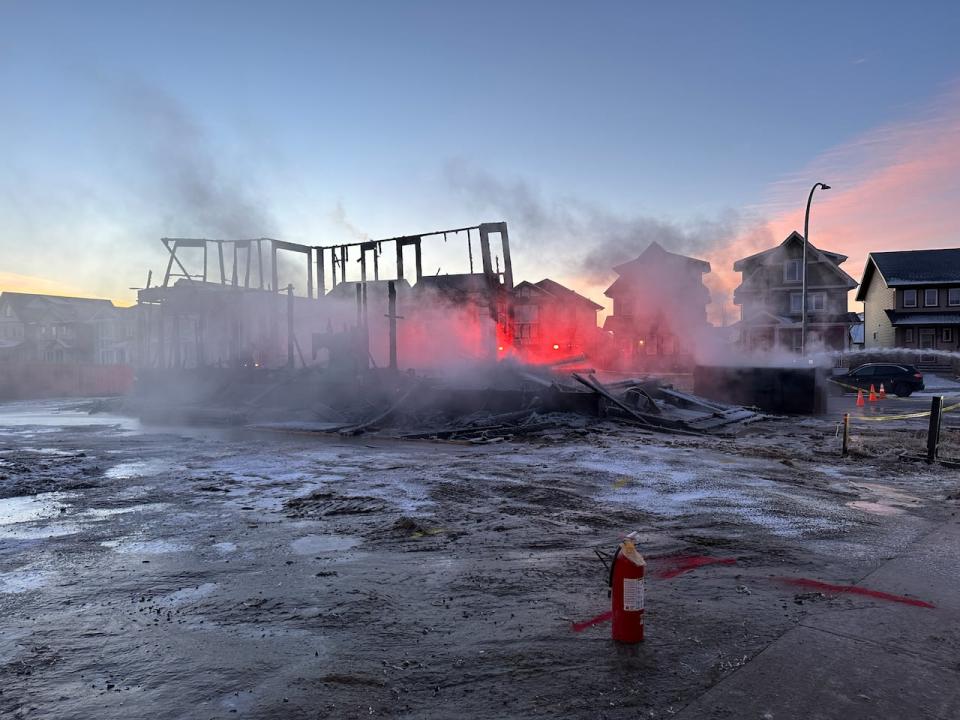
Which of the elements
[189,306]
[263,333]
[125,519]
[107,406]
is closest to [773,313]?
[263,333]

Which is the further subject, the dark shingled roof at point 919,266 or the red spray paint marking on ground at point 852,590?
the dark shingled roof at point 919,266

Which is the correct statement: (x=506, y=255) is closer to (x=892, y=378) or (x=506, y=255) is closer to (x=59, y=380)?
(x=892, y=378)

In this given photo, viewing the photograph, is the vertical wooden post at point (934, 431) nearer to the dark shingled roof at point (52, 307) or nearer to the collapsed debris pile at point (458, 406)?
the collapsed debris pile at point (458, 406)

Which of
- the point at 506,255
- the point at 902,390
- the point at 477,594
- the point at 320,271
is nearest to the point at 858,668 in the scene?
the point at 477,594

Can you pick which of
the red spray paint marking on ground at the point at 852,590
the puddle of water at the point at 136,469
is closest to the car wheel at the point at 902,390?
the red spray paint marking on ground at the point at 852,590

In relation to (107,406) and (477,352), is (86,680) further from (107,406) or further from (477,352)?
(107,406)

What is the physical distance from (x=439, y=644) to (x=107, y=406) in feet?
86.4

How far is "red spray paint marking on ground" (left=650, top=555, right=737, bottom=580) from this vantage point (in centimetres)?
522

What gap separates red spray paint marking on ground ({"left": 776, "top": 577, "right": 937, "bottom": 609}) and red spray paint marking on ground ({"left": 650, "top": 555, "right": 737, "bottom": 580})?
1.85 ft

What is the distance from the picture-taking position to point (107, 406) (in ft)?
84.9

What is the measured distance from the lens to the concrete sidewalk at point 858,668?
317 cm

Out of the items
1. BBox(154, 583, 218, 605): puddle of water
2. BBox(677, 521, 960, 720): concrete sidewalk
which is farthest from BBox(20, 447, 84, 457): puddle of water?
BBox(677, 521, 960, 720): concrete sidewalk

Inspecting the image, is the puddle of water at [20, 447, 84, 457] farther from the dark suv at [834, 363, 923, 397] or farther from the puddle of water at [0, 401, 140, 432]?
the dark suv at [834, 363, 923, 397]

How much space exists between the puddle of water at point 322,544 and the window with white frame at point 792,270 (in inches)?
1591
